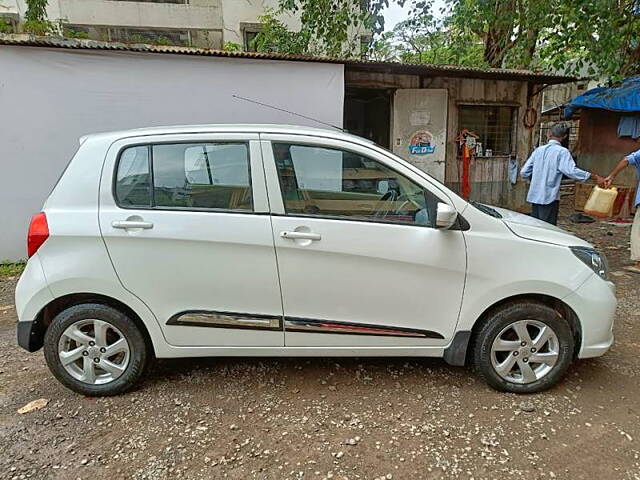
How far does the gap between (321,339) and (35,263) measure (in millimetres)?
1777

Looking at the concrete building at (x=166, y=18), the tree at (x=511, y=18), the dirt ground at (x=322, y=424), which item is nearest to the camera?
the dirt ground at (x=322, y=424)

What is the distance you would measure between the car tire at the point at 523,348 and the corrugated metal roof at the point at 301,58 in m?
4.77

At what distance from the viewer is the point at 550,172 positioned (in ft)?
17.0

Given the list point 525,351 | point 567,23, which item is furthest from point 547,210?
point 567,23

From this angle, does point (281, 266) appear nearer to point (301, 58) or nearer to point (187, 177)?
point (187, 177)

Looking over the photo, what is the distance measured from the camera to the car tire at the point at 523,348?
274 centimetres

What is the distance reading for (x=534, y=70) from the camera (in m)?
8.46

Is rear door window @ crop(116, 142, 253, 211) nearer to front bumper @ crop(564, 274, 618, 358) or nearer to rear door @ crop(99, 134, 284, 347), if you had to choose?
rear door @ crop(99, 134, 284, 347)

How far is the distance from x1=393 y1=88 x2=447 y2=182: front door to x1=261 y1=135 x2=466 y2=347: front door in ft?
18.6

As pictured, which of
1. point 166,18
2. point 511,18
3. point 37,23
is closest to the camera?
point 37,23

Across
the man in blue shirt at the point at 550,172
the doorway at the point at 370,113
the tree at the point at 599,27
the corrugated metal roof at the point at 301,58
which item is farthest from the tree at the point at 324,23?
the man in blue shirt at the point at 550,172

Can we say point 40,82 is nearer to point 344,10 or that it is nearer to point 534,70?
point 344,10

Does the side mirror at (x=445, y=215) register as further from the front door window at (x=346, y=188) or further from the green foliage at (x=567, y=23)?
the green foliage at (x=567, y=23)

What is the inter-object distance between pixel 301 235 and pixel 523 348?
1564mm
